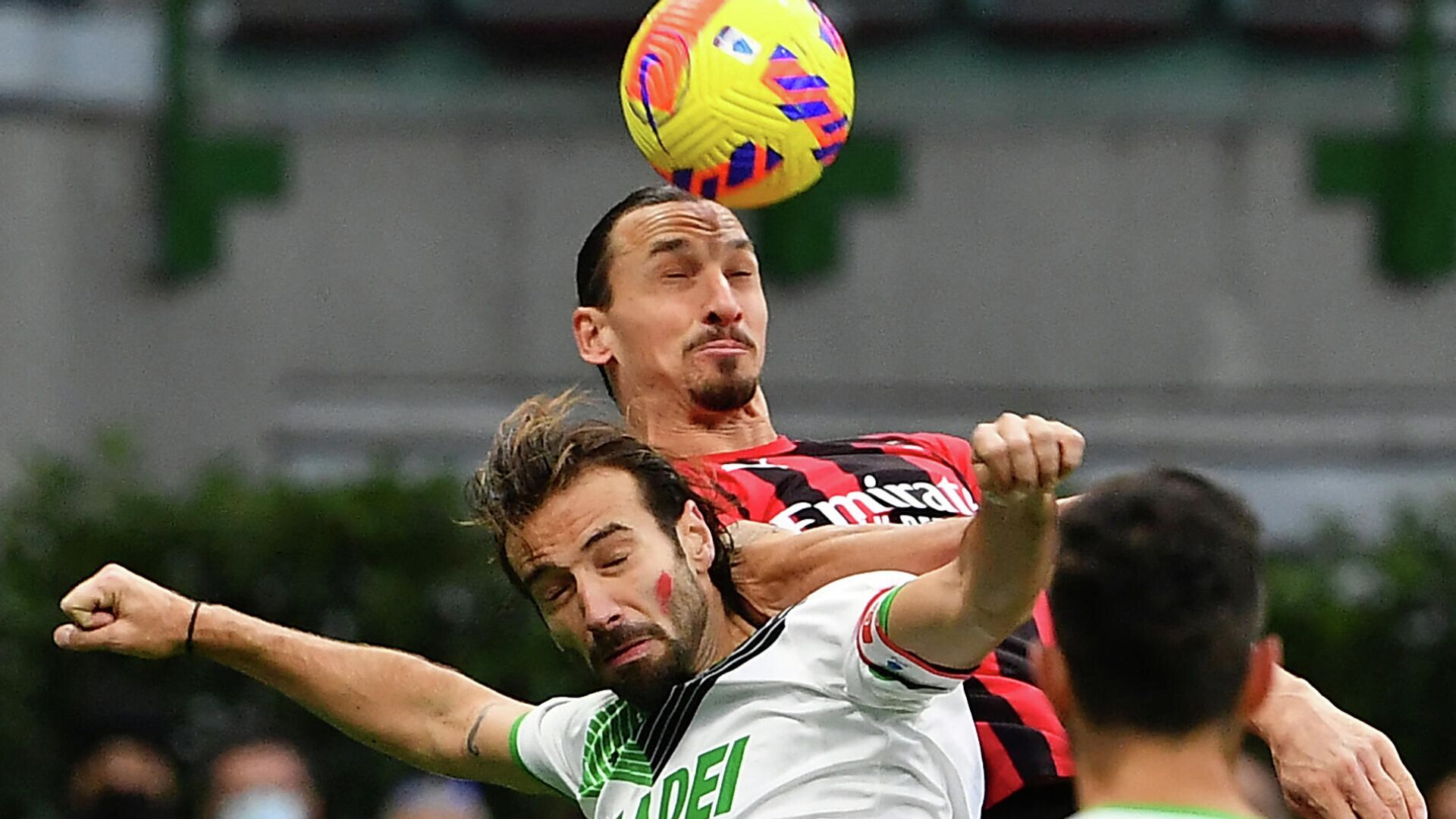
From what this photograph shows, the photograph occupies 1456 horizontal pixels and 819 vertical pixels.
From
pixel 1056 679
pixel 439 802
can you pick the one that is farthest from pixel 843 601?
pixel 439 802

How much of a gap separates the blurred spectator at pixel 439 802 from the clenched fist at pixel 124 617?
2633 mm

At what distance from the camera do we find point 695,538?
449 centimetres

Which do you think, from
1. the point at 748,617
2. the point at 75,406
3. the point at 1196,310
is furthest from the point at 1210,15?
the point at 748,617

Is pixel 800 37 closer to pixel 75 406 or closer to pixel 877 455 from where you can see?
pixel 877 455

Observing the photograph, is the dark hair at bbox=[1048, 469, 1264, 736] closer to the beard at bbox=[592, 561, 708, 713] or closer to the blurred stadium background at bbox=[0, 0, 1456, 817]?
the beard at bbox=[592, 561, 708, 713]

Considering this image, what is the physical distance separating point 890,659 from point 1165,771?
94cm

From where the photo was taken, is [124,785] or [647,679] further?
[124,785]

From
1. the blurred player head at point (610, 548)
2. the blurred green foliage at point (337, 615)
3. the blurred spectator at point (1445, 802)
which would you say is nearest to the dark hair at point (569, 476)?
the blurred player head at point (610, 548)

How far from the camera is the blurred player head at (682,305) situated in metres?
5.41

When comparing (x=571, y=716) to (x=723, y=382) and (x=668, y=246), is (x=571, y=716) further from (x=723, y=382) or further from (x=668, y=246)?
(x=668, y=246)

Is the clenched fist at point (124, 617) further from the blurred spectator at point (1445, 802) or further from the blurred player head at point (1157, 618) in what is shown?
the blurred spectator at point (1445, 802)

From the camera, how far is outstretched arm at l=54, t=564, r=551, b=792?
4.98m

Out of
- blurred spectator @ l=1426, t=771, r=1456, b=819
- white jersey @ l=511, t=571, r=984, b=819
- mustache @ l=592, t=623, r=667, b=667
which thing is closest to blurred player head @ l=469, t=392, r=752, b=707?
mustache @ l=592, t=623, r=667, b=667

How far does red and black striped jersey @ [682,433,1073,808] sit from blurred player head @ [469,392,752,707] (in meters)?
0.37
